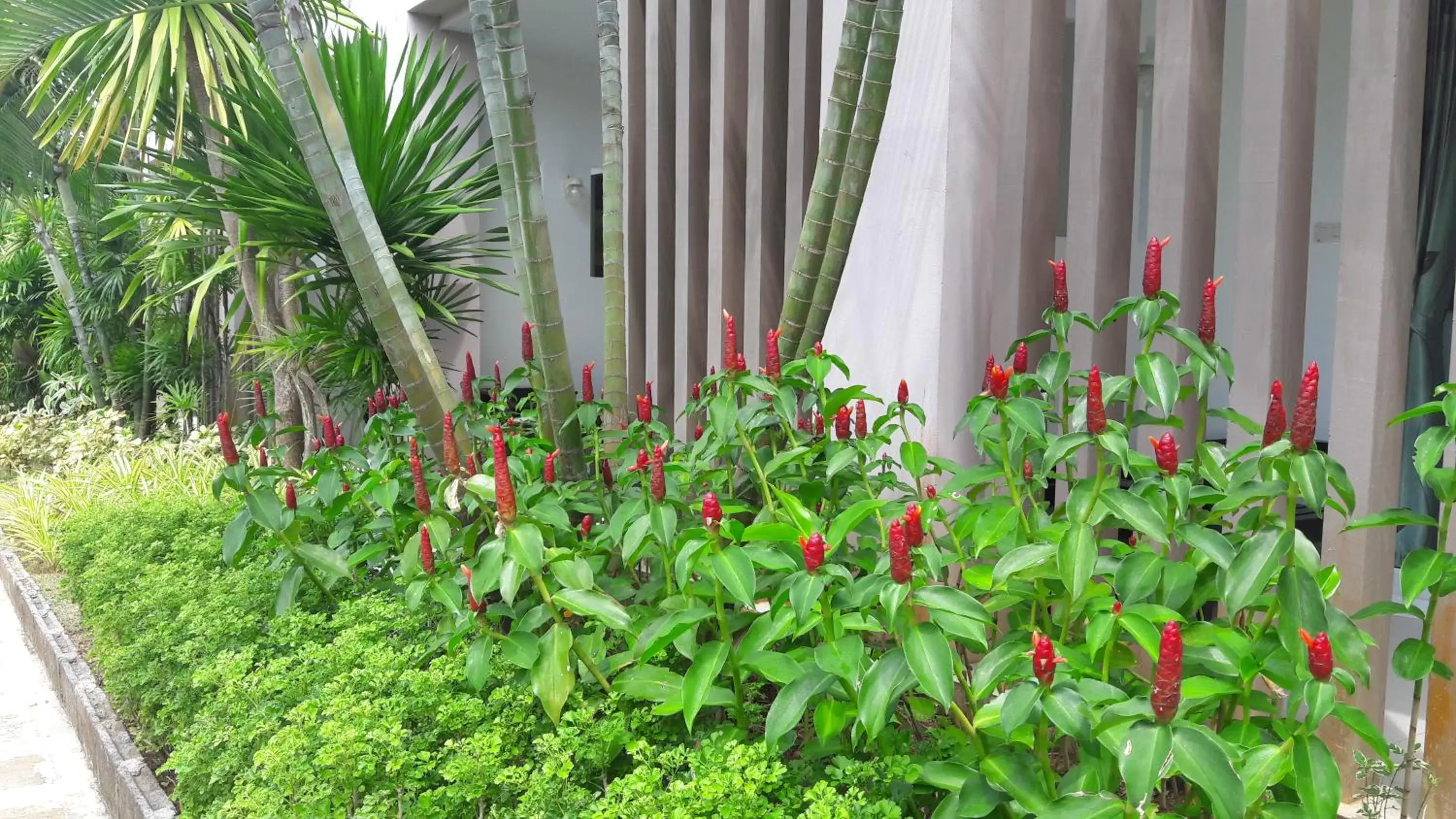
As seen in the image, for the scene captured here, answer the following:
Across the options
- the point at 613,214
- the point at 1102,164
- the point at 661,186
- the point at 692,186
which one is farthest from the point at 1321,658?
the point at 661,186

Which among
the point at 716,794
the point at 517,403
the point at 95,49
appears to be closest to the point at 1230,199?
the point at 517,403

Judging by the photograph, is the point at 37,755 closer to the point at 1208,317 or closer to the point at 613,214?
the point at 613,214

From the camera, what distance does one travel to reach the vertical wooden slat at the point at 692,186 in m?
3.32

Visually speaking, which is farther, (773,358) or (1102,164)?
(1102,164)

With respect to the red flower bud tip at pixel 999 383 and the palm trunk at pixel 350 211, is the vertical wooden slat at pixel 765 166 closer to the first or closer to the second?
the palm trunk at pixel 350 211

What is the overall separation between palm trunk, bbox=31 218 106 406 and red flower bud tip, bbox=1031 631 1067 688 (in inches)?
313

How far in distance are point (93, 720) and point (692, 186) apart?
242cm

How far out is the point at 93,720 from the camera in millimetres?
3078

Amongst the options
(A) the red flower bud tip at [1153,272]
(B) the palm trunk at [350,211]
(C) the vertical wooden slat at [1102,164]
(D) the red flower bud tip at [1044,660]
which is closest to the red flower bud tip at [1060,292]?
(A) the red flower bud tip at [1153,272]

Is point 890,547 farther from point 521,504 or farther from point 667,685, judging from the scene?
point 521,504

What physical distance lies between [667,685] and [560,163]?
5583 mm

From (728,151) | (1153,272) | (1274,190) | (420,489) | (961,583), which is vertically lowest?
(961,583)

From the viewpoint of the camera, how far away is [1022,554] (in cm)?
142

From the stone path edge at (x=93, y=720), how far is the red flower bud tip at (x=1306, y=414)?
2.45 metres
